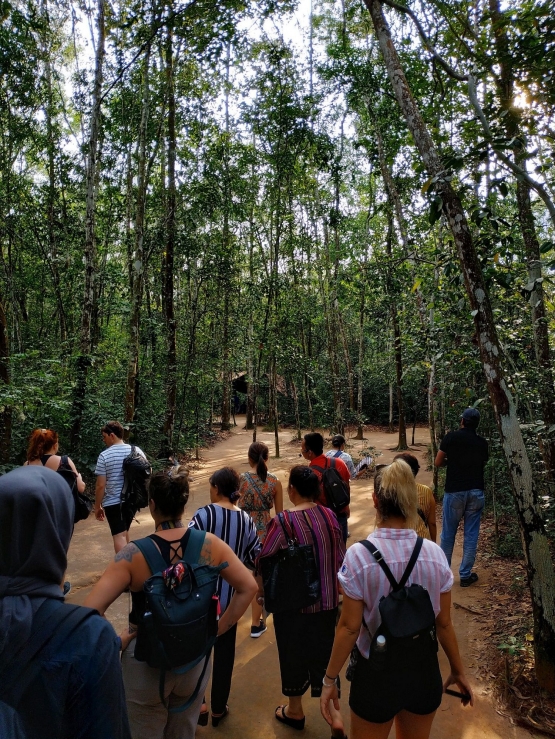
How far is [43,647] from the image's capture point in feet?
4.28

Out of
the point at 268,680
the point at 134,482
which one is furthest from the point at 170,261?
the point at 268,680

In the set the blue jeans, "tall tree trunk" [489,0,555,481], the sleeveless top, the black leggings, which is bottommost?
the black leggings

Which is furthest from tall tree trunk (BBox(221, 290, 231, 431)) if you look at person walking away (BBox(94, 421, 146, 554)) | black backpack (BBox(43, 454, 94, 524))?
black backpack (BBox(43, 454, 94, 524))

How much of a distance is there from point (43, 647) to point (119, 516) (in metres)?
4.19

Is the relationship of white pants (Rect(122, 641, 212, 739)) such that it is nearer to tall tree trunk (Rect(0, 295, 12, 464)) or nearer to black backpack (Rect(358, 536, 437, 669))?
black backpack (Rect(358, 536, 437, 669))

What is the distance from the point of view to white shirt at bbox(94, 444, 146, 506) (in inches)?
203

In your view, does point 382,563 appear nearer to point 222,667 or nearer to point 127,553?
point 127,553

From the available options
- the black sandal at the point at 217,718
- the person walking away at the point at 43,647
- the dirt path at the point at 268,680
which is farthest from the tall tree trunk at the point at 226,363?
the person walking away at the point at 43,647

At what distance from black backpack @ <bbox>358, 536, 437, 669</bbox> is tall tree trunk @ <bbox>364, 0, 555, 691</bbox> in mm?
1713

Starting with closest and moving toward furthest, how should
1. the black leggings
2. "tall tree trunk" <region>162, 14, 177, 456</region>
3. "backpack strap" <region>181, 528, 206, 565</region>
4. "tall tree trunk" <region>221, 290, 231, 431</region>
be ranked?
"backpack strap" <region>181, 528, 206, 565</region>, the black leggings, "tall tree trunk" <region>162, 14, 177, 456</region>, "tall tree trunk" <region>221, 290, 231, 431</region>

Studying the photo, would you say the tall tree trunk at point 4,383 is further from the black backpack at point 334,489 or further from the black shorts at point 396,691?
the black shorts at point 396,691

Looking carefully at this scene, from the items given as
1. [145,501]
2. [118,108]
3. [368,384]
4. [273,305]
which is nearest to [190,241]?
[273,305]

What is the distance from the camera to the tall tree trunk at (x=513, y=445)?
130 inches

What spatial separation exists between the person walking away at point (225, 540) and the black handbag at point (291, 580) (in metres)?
0.32
